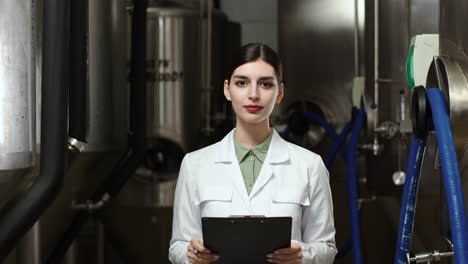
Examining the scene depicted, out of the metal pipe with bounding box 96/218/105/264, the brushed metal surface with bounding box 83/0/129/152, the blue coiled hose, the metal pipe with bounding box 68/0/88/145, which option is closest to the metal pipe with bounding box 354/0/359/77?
the blue coiled hose

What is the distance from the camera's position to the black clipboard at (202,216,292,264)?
128 cm

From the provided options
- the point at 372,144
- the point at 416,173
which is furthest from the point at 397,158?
the point at 416,173

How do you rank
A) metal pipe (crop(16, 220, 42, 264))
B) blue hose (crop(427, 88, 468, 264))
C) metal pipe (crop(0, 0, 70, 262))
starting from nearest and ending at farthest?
blue hose (crop(427, 88, 468, 264)) → metal pipe (crop(0, 0, 70, 262)) → metal pipe (crop(16, 220, 42, 264))

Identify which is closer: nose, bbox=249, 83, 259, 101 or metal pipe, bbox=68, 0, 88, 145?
nose, bbox=249, 83, 259, 101

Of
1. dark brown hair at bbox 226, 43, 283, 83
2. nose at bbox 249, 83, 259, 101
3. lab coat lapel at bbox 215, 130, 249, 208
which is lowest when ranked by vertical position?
lab coat lapel at bbox 215, 130, 249, 208

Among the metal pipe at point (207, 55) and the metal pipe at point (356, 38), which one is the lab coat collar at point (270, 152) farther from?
the metal pipe at point (207, 55)

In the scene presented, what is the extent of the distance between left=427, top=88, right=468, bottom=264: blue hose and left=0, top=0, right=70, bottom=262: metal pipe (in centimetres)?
100

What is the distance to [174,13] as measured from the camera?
3.73 meters

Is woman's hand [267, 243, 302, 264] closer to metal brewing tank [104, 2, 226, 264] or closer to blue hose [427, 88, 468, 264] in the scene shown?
blue hose [427, 88, 468, 264]

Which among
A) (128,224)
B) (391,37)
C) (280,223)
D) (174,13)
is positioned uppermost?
(174,13)

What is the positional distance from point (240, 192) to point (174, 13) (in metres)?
2.44

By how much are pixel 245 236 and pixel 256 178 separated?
22 cm

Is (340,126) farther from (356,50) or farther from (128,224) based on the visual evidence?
(128,224)

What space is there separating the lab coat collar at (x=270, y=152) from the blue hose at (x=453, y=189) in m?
0.47
